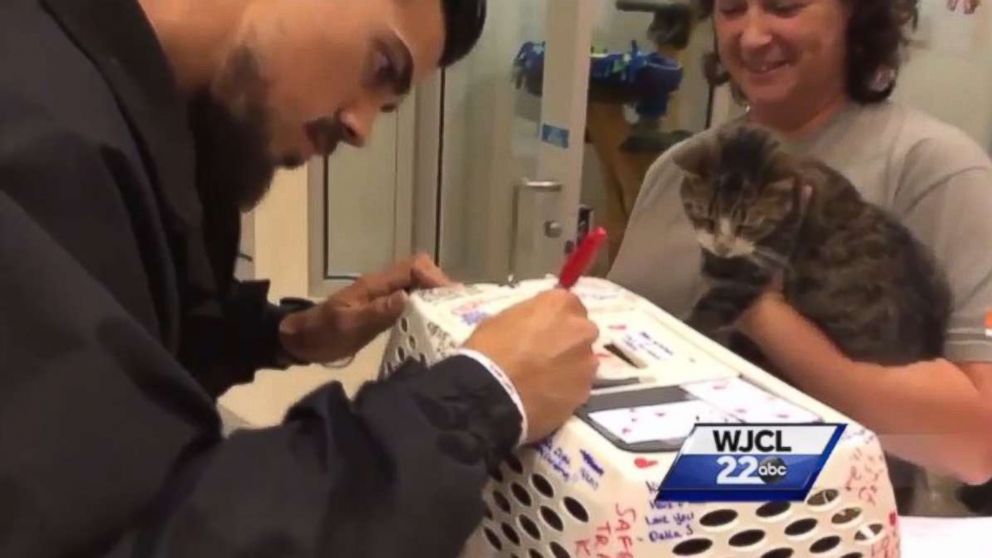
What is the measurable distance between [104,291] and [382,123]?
1.90 metres

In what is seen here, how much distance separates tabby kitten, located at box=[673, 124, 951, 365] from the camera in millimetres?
993

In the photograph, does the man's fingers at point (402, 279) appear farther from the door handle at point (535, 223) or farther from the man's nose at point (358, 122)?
the door handle at point (535, 223)

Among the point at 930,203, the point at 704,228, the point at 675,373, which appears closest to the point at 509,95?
the point at 704,228

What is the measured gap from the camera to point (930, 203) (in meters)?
1.01

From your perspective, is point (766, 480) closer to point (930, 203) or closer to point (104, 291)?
point (104, 291)

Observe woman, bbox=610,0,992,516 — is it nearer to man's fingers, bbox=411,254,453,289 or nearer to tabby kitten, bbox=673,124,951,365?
tabby kitten, bbox=673,124,951,365

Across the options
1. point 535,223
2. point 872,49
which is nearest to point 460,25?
point 872,49

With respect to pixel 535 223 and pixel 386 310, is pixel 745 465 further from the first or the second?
pixel 535 223

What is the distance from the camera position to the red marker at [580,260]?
0.82 m

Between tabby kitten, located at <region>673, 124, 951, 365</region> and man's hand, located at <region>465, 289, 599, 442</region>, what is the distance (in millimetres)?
316

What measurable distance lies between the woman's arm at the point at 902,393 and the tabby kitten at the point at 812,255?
2 cm

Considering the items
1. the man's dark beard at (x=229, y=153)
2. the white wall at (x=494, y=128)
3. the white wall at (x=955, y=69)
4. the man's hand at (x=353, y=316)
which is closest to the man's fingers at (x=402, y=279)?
the man's hand at (x=353, y=316)

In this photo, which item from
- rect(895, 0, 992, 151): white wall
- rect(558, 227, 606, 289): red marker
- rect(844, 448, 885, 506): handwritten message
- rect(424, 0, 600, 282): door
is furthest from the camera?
rect(895, 0, 992, 151): white wall

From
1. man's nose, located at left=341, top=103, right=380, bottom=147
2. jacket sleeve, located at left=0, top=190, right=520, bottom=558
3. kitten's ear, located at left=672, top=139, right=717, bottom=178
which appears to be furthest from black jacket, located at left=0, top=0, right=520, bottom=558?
kitten's ear, located at left=672, top=139, right=717, bottom=178
